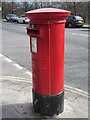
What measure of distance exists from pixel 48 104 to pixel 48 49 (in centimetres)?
82

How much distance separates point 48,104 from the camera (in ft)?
9.78

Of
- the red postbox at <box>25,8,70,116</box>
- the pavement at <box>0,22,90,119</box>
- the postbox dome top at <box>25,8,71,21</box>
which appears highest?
the postbox dome top at <box>25,8,71,21</box>

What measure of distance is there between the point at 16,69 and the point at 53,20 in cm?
316

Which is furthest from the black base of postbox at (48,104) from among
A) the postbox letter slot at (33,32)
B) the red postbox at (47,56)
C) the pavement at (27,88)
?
the postbox letter slot at (33,32)

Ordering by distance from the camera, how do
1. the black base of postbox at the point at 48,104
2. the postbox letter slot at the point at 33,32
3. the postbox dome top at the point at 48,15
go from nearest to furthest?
1. the postbox dome top at the point at 48,15
2. the postbox letter slot at the point at 33,32
3. the black base of postbox at the point at 48,104

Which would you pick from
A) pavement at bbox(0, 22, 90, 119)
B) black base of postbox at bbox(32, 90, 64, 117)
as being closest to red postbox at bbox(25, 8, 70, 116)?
black base of postbox at bbox(32, 90, 64, 117)

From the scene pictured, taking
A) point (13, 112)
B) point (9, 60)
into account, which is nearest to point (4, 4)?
point (9, 60)

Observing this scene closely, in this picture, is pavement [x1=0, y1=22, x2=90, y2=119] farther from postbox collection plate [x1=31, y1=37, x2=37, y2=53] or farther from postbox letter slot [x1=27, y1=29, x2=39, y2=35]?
postbox letter slot [x1=27, y1=29, x2=39, y2=35]

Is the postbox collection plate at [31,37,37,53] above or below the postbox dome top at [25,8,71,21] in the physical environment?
below

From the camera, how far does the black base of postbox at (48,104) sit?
9.78ft

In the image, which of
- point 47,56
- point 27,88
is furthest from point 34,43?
point 27,88

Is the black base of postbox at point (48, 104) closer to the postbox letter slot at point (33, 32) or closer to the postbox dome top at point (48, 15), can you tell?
the postbox letter slot at point (33, 32)

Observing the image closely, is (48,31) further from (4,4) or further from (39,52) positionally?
(4,4)

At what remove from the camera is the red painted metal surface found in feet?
8.82
